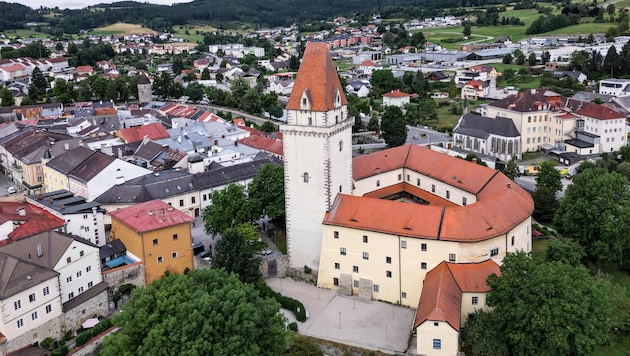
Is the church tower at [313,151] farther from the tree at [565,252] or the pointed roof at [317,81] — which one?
the tree at [565,252]

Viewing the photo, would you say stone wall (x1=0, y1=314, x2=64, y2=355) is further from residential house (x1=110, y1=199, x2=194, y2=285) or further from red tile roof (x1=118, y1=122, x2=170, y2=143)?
red tile roof (x1=118, y1=122, x2=170, y2=143)

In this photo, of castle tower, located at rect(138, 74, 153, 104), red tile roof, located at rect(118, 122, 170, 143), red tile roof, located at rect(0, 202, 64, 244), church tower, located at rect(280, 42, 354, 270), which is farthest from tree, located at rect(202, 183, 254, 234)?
castle tower, located at rect(138, 74, 153, 104)

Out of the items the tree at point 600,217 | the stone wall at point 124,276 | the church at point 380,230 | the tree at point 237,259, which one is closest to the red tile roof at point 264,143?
the church at point 380,230

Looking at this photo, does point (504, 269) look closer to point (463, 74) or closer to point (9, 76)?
point (463, 74)

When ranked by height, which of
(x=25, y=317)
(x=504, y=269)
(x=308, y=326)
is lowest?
(x=308, y=326)

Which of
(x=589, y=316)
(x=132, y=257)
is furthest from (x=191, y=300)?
(x=589, y=316)

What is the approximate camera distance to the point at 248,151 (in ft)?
275

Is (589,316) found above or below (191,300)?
below

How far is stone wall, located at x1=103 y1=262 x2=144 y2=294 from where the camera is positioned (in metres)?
46.4

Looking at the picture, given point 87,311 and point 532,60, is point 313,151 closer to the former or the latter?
point 87,311

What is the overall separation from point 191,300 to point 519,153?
69.8m

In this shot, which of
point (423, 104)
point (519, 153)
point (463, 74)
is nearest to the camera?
point (519, 153)

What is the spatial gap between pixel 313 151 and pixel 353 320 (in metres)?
14.1

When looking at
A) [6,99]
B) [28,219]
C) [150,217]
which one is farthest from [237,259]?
[6,99]
